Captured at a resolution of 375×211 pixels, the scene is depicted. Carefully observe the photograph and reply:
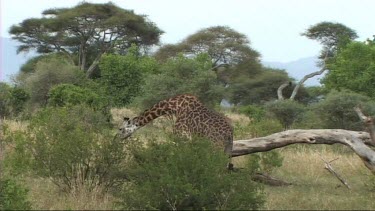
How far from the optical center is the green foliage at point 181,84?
65.7 feet

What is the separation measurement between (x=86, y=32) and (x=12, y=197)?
25991 mm

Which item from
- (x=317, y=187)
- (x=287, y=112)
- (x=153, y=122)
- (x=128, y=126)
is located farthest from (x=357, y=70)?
(x=128, y=126)

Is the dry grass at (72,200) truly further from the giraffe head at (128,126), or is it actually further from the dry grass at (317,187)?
the giraffe head at (128,126)

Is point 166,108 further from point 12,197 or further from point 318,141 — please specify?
point 12,197

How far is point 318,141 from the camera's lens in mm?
9188

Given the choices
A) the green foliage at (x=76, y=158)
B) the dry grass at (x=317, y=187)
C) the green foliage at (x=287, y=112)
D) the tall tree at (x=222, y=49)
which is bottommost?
the tall tree at (x=222, y=49)

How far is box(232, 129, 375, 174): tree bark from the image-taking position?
864 centimetres

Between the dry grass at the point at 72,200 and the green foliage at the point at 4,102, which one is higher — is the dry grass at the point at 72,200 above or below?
above

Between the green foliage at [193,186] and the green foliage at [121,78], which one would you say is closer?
the green foliage at [193,186]

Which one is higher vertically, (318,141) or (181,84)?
(318,141)

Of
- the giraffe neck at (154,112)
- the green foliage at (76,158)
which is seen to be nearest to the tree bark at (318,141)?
the giraffe neck at (154,112)

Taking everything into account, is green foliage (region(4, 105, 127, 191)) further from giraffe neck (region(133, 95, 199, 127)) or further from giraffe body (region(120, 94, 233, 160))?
giraffe neck (region(133, 95, 199, 127))

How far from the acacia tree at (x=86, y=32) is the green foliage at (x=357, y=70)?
1065 centimetres

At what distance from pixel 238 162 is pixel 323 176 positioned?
1.37m
